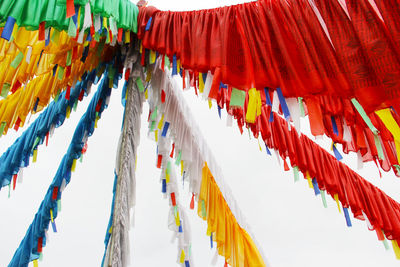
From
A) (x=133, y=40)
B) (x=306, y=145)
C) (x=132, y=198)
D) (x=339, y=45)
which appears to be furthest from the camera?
(x=306, y=145)

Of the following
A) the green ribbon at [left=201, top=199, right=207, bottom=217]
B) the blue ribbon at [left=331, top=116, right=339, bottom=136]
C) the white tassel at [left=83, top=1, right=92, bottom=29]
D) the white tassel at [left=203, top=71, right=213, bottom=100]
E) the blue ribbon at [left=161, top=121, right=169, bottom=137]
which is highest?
the white tassel at [left=83, top=1, right=92, bottom=29]

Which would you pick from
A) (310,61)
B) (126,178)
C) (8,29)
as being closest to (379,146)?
(310,61)

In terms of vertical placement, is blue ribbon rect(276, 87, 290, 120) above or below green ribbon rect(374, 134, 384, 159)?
above

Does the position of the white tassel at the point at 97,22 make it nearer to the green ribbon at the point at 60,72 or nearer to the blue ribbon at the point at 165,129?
the green ribbon at the point at 60,72

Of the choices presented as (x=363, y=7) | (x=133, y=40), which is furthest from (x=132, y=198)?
(x=363, y=7)

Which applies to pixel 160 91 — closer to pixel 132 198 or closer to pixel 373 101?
pixel 132 198

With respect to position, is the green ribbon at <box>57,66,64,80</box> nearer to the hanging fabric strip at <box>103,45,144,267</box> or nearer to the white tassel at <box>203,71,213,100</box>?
the hanging fabric strip at <box>103,45,144,267</box>

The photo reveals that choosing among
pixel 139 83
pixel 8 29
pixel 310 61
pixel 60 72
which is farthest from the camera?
pixel 139 83

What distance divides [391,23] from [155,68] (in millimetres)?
1428

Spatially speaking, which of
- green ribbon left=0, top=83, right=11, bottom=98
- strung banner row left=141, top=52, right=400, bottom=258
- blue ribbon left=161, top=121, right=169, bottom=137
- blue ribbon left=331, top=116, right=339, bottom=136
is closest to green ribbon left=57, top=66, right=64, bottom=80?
green ribbon left=0, top=83, right=11, bottom=98

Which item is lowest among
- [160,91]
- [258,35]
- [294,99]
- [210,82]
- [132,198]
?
[132,198]

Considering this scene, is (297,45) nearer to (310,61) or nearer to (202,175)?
(310,61)

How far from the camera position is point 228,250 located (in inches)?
106

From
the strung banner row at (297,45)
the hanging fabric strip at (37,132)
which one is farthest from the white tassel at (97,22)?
the hanging fabric strip at (37,132)
